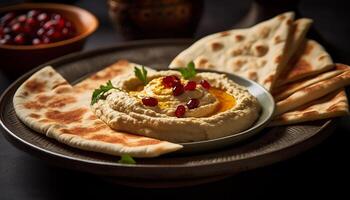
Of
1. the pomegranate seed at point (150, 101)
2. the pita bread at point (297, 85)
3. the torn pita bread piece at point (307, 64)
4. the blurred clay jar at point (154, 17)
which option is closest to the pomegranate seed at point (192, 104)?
the pomegranate seed at point (150, 101)

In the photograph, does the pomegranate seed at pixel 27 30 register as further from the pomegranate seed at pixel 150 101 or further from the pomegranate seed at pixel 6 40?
the pomegranate seed at pixel 150 101

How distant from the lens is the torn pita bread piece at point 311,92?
2.94m

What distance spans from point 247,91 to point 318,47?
691mm

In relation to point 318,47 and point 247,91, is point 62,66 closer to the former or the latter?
point 247,91

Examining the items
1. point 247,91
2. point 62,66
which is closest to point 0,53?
point 62,66

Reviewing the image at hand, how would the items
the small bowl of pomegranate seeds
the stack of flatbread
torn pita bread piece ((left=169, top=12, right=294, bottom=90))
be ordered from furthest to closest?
the small bowl of pomegranate seeds → torn pita bread piece ((left=169, top=12, right=294, bottom=90)) → the stack of flatbread

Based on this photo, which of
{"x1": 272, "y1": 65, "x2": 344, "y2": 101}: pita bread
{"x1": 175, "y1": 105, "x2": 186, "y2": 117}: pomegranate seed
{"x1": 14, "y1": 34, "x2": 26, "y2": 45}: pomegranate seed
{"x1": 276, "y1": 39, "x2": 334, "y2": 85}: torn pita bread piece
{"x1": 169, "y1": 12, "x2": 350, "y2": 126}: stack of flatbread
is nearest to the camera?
{"x1": 175, "y1": 105, "x2": 186, "y2": 117}: pomegranate seed

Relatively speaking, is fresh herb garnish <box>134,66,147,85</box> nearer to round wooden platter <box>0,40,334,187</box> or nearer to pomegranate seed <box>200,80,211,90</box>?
pomegranate seed <box>200,80,211,90</box>

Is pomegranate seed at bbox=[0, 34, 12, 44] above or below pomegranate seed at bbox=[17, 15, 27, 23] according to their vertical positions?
below

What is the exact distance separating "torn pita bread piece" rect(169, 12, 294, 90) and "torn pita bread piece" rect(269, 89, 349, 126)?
32 cm

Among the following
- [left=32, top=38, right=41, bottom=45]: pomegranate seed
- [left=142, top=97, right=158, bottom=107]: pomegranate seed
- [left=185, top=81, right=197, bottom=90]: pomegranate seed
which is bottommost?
[left=32, top=38, right=41, bottom=45]: pomegranate seed

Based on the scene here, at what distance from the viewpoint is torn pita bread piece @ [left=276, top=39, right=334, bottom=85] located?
10.6 ft

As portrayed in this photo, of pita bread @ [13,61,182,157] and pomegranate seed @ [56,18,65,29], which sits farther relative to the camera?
pomegranate seed @ [56,18,65,29]

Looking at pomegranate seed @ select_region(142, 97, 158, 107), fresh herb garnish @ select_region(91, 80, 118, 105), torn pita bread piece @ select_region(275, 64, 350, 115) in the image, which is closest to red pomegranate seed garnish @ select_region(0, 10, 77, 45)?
fresh herb garnish @ select_region(91, 80, 118, 105)
